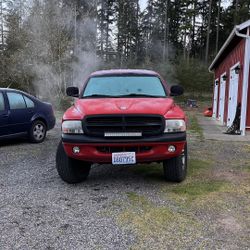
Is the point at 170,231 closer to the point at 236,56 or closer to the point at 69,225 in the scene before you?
the point at 69,225

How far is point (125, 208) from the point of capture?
15.6ft

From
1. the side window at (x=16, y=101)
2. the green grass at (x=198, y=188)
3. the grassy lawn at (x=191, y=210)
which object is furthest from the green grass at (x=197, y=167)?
the side window at (x=16, y=101)

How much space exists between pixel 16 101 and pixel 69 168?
181 inches

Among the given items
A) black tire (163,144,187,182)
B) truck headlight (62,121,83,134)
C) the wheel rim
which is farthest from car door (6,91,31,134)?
black tire (163,144,187,182)

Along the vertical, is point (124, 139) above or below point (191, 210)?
above

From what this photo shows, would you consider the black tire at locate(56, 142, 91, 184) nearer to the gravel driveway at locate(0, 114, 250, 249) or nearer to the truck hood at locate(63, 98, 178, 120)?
the gravel driveway at locate(0, 114, 250, 249)

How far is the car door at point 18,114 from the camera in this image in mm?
9524

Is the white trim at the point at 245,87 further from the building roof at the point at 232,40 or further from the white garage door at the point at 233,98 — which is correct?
the white garage door at the point at 233,98

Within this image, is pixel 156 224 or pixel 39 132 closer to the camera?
pixel 156 224

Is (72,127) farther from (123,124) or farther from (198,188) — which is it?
(198,188)

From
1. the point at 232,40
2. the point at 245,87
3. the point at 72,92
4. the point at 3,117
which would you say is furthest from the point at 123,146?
the point at 232,40

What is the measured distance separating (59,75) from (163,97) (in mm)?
22516

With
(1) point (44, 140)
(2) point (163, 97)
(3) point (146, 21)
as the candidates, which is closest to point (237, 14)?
(3) point (146, 21)

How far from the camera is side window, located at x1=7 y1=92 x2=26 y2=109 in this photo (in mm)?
9602
